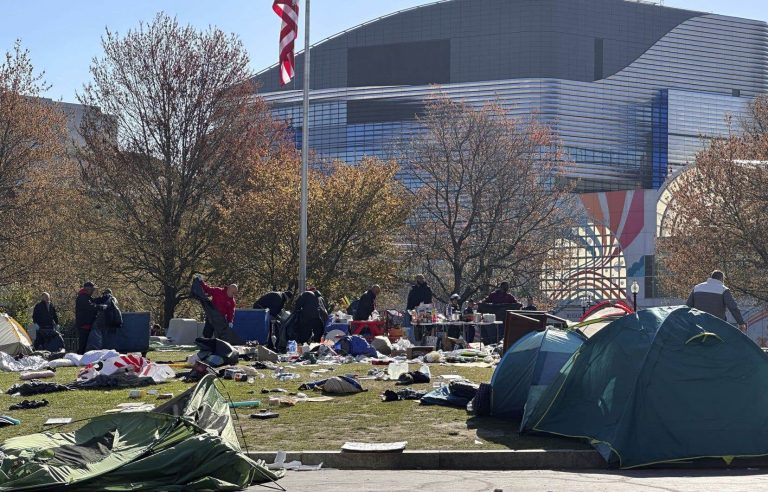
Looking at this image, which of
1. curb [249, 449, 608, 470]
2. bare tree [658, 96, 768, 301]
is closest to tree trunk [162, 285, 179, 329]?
bare tree [658, 96, 768, 301]

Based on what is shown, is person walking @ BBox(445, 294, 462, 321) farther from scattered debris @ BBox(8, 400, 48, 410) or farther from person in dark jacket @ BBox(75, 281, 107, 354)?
scattered debris @ BBox(8, 400, 48, 410)

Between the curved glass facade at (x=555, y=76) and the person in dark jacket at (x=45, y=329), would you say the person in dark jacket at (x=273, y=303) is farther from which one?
the curved glass facade at (x=555, y=76)

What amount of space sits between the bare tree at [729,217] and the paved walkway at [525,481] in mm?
36932

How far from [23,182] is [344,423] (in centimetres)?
3518

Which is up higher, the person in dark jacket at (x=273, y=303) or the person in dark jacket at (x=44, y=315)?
the person in dark jacket at (x=273, y=303)

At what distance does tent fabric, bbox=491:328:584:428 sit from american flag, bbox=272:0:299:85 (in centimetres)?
2335

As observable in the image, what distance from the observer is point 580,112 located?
5507 inches

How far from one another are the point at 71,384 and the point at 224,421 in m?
7.71

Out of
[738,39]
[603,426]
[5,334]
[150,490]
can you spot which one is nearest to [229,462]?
[150,490]

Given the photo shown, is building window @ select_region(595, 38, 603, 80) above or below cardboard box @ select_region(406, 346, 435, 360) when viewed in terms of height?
above

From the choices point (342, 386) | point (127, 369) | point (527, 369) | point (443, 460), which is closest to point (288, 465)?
point (443, 460)

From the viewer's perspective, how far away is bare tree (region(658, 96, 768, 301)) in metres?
46.1

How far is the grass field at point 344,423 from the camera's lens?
11.8 metres

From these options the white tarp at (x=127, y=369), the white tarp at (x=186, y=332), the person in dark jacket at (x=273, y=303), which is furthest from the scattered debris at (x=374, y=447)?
the white tarp at (x=186, y=332)
